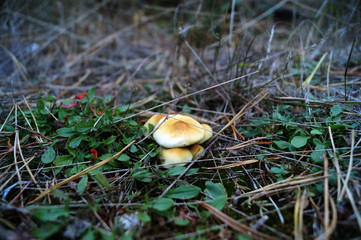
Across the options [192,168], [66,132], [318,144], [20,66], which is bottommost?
[192,168]

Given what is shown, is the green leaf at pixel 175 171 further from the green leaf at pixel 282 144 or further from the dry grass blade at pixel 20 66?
the dry grass blade at pixel 20 66

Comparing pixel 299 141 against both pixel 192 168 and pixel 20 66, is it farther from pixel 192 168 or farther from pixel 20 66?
pixel 20 66

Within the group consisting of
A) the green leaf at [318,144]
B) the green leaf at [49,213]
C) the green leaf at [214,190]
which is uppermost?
the green leaf at [318,144]

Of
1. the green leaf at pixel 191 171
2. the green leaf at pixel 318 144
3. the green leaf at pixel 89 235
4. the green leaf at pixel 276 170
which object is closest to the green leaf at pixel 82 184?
the green leaf at pixel 89 235

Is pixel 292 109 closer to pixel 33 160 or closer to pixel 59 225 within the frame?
pixel 59 225

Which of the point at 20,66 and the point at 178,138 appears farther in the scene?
the point at 20,66

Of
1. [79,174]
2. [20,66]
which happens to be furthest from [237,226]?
[20,66]
